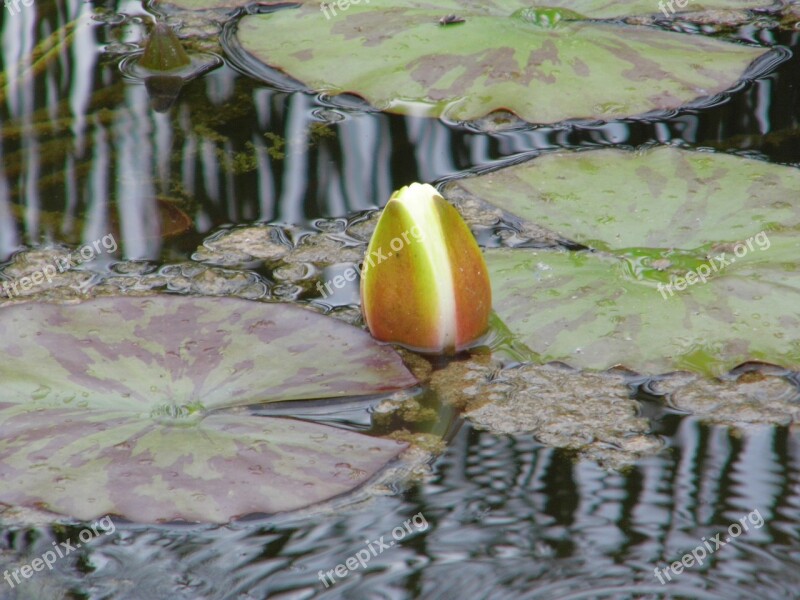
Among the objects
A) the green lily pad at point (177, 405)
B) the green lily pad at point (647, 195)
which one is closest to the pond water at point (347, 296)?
the green lily pad at point (177, 405)

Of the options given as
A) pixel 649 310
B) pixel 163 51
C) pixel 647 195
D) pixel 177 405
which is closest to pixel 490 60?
pixel 647 195

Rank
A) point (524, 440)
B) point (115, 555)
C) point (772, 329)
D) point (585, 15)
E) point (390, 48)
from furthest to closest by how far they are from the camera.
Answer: point (585, 15), point (390, 48), point (772, 329), point (524, 440), point (115, 555)

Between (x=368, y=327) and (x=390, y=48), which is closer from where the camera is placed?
(x=368, y=327)

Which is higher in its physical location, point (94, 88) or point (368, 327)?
point (94, 88)

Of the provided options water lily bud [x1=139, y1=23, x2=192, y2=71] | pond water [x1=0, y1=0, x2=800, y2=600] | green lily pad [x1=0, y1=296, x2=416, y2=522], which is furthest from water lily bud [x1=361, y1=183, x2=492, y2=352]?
water lily bud [x1=139, y1=23, x2=192, y2=71]

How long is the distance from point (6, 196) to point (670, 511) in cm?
190

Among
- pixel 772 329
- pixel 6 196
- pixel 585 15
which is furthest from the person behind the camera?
pixel 585 15

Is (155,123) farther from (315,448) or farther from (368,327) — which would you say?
(315,448)

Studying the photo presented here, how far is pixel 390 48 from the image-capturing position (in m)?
3.04

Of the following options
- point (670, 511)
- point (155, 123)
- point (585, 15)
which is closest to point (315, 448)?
point (670, 511)

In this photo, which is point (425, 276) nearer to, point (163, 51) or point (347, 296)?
point (347, 296)

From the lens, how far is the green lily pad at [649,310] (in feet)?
6.42

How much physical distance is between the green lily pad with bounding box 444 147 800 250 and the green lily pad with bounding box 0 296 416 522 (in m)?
0.63

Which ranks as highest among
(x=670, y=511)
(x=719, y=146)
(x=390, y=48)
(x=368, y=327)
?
(x=390, y=48)
